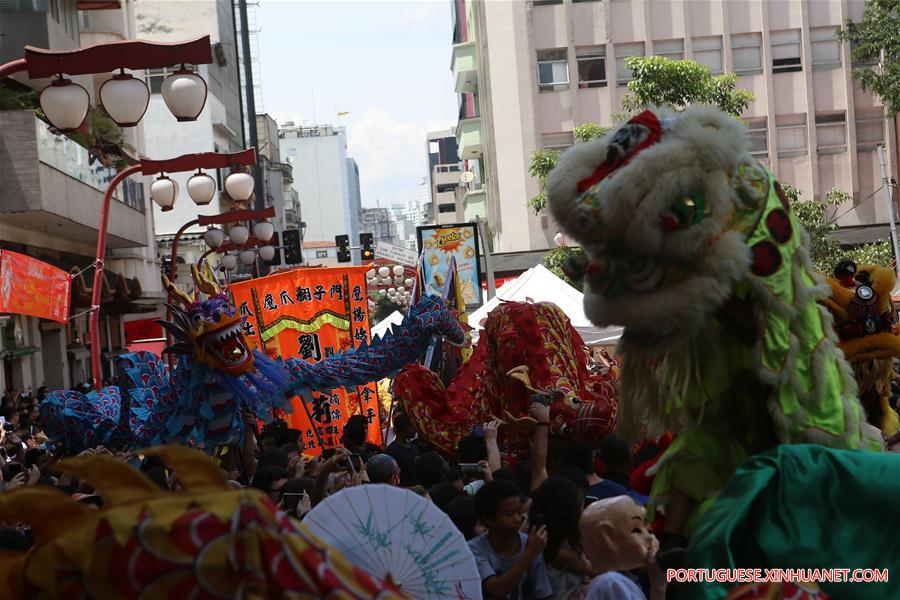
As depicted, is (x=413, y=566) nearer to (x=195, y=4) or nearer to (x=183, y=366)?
(x=183, y=366)

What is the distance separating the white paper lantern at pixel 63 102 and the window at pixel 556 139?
2784 centimetres

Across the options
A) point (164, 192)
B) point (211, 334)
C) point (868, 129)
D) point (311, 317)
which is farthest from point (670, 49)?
point (211, 334)

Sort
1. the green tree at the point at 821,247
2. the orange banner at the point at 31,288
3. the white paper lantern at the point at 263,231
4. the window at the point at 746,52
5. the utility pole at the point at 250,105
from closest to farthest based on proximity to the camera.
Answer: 1. the orange banner at the point at 31,288
2. the white paper lantern at the point at 263,231
3. the green tree at the point at 821,247
4. the window at the point at 746,52
5. the utility pole at the point at 250,105

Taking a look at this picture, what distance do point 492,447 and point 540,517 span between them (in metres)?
2.36

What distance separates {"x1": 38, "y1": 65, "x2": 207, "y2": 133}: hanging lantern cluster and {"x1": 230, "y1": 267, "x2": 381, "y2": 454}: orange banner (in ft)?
9.63

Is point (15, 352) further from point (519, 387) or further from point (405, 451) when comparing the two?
point (519, 387)

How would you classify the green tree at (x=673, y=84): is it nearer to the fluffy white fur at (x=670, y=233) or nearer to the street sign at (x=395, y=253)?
the street sign at (x=395, y=253)

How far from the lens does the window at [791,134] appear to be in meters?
33.9

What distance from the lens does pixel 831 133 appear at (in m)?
33.8

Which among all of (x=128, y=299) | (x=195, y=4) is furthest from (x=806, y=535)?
(x=195, y=4)

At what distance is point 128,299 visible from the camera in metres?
21.8

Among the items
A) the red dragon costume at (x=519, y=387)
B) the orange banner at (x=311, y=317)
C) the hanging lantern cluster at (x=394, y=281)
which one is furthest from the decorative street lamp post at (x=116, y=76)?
the hanging lantern cluster at (x=394, y=281)

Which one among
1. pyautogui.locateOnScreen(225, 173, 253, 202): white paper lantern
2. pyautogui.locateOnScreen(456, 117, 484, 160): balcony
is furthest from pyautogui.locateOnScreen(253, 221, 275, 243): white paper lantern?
pyautogui.locateOnScreen(456, 117, 484, 160): balcony

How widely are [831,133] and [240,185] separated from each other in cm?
2358
